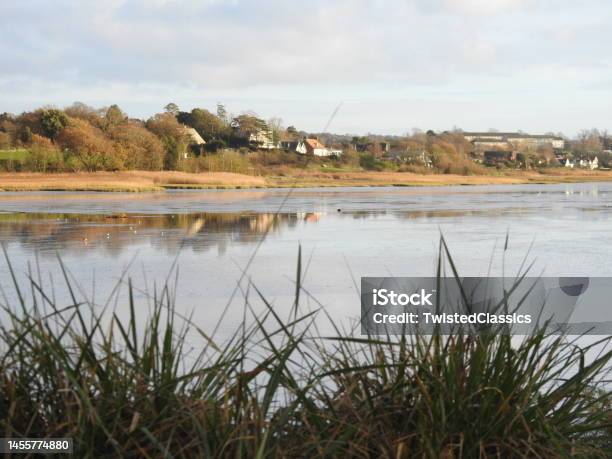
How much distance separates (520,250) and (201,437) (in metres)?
9.75

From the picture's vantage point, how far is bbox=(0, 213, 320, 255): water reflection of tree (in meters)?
12.4

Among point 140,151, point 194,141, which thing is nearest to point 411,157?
point 194,141

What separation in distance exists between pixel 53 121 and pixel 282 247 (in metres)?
60.1

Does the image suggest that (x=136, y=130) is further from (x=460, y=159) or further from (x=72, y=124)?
(x=460, y=159)

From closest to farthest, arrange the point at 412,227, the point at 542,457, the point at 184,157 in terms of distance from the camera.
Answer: the point at 542,457 < the point at 412,227 < the point at 184,157

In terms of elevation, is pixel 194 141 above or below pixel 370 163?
above

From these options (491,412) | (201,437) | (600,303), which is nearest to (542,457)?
(491,412)

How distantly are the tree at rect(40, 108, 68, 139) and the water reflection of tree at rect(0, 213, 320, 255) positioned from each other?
5001 cm

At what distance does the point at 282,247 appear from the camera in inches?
478

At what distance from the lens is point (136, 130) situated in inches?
2534

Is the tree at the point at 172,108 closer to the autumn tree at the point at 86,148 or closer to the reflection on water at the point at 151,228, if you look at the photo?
the autumn tree at the point at 86,148

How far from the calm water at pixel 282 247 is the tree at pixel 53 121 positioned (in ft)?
159

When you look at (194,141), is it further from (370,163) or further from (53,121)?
(370,163)

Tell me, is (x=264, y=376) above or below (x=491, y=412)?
below
